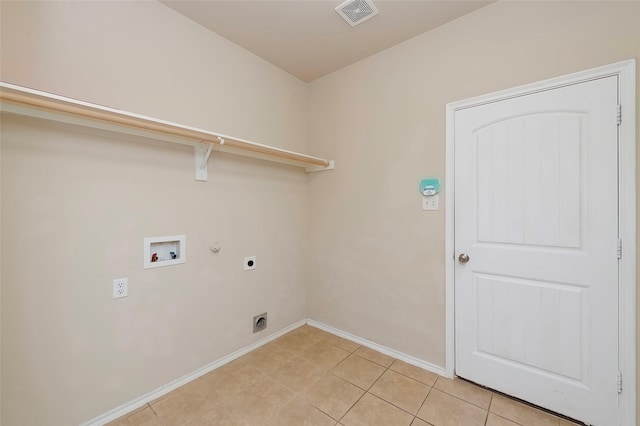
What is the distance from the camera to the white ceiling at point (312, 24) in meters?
1.75

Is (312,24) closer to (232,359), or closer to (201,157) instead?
(201,157)

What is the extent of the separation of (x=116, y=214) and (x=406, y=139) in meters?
2.13

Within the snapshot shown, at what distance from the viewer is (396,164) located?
2.18m

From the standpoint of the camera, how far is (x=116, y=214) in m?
1.55

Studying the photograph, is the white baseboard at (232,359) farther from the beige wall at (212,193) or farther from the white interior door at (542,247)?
the white interior door at (542,247)

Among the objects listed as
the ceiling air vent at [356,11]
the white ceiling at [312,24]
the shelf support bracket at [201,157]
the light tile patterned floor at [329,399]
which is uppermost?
the white ceiling at [312,24]

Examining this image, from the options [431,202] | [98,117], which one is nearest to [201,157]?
[98,117]

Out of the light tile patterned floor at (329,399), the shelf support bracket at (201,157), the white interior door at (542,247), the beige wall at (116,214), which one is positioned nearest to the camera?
the beige wall at (116,214)

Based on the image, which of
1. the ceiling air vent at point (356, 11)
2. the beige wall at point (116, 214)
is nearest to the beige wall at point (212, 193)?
the beige wall at point (116, 214)

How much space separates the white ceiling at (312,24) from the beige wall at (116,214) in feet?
0.51

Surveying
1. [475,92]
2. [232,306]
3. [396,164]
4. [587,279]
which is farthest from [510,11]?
[232,306]

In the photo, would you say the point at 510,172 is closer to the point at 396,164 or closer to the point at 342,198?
the point at 396,164

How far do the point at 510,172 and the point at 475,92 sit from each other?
621 millimetres

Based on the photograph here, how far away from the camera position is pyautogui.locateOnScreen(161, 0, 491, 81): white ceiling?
1753mm
